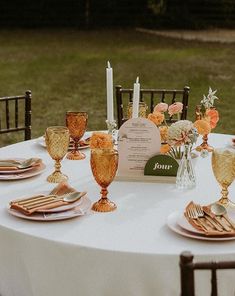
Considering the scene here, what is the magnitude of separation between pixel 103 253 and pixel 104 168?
329mm

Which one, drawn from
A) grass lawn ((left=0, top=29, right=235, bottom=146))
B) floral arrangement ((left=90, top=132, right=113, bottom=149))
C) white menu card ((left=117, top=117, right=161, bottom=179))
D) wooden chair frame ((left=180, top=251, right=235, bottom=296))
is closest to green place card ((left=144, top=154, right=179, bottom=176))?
white menu card ((left=117, top=117, right=161, bottom=179))

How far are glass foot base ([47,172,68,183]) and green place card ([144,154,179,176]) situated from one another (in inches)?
12.2

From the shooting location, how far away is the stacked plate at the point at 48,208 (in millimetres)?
1990

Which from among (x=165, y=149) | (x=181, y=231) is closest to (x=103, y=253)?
(x=181, y=231)

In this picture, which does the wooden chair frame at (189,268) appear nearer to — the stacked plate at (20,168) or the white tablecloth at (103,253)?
the white tablecloth at (103,253)

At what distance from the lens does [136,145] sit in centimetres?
235

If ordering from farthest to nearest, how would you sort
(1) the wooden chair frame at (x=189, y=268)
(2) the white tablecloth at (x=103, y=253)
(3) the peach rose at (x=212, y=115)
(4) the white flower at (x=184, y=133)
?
1. (3) the peach rose at (x=212, y=115)
2. (4) the white flower at (x=184, y=133)
3. (2) the white tablecloth at (x=103, y=253)
4. (1) the wooden chair frame at (x=189, y=268)

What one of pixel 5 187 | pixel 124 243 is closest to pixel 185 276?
pixel 124 243

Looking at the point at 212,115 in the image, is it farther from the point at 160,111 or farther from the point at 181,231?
the point at 181,231

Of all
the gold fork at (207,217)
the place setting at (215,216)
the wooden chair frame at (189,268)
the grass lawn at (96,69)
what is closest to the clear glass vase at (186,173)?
the place setting at (215,216)

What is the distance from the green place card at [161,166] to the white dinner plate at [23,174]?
0.42 metres

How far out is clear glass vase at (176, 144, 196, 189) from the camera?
2.30 meters

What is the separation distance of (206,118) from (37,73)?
7.74m

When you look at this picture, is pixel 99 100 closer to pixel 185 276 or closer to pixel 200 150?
pixel 200 150
